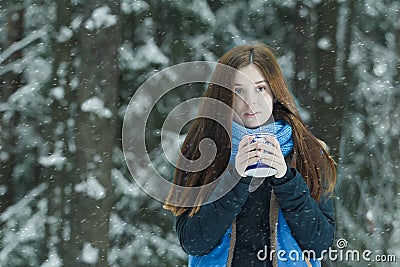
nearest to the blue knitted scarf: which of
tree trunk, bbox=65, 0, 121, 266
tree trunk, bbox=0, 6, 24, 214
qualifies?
tree trunk, bbox=65, 0, 121, 266

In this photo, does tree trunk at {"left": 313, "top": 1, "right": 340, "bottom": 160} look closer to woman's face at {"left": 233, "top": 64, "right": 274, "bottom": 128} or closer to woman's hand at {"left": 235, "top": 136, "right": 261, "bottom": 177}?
woman's face at {"left": 233, "top": 64, "right": 274, "bottom": 128}

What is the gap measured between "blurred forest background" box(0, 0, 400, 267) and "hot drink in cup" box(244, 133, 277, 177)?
10.3 ft

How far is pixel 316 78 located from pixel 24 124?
2.79 metres

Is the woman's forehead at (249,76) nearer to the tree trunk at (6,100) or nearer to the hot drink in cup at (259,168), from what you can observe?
the hot drink in cup at (259,168)

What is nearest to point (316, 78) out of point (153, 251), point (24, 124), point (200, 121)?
point (153, 251)

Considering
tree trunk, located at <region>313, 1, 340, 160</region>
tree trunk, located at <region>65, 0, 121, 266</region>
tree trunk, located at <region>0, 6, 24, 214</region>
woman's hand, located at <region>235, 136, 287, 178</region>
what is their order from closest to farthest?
1. woman's hand, located at <region>235, 136, 287, 178</region>
2. tree trunk, located at <region>65, 0, 121, 266</region>
3. tree trunk, located at <region>313, 1, 340, 160</region>
4. tree trunk, located at <region>0, 6, 24, 214</region>

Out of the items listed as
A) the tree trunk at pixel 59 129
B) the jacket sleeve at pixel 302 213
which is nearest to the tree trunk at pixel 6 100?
the tree trunk at pixel 59 129

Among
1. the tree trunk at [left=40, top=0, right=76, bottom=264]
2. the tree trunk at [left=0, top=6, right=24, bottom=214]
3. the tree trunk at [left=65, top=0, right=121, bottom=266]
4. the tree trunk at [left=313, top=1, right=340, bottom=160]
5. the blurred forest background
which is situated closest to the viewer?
the tree trunk at [left=65, top=0, right=121, bottom=266]

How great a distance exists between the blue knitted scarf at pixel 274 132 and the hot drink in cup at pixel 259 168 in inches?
3.5

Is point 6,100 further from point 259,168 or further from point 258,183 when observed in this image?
point 259,168

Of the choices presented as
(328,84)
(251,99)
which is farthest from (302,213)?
(328,84)

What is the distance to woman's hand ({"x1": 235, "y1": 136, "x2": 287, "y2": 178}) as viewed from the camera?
2.35 meters

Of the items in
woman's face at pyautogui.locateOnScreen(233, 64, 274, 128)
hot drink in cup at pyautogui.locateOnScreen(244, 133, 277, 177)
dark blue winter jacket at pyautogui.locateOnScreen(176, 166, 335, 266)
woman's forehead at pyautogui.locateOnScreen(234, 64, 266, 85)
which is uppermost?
woman's forehead at pyautogui.locateOnScreen(234, 64, 266, 85)

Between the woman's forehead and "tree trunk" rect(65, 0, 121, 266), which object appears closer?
the woman's forehead
